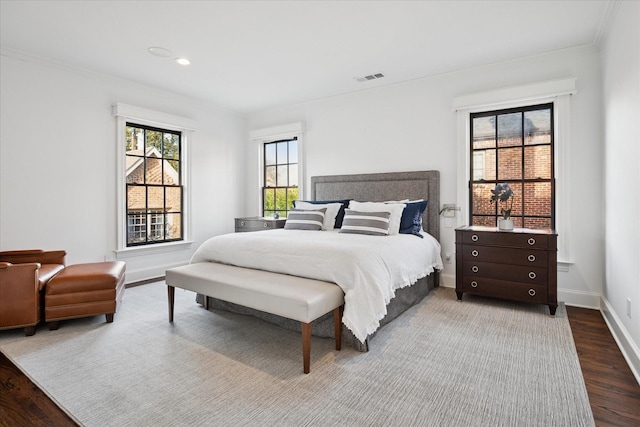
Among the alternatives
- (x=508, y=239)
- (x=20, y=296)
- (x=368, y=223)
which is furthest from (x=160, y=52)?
(x=508, y=239)

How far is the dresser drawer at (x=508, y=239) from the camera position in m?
3.24

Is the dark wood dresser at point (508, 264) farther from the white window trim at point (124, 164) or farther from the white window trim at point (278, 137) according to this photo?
the white window trim at point (124, 164)

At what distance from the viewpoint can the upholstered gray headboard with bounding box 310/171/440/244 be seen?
431cm

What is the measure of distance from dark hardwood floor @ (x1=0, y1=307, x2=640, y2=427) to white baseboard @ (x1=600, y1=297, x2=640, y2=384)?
34mm

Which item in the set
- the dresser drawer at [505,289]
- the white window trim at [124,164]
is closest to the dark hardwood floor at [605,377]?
the dresser drawer at [505,289]

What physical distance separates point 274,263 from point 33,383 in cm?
173

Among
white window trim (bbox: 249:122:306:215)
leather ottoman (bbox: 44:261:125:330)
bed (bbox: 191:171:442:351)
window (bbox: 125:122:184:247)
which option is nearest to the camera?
bed (bbox: 191:171:442:351)

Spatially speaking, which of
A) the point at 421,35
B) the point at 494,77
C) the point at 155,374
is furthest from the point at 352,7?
the point at 155,374

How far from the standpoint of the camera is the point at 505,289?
3400 mm

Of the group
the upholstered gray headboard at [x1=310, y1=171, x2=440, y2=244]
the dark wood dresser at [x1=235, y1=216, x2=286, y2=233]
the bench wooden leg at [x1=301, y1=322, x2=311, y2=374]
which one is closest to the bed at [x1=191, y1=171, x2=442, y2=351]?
the upholstered gray headboard at [x1=310, y1=171, x2=440, y2=244]

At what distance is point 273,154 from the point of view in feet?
19.9

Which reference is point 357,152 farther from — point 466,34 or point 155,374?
point 155,374

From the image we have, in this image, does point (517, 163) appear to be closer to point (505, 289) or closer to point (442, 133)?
point (442, 133)

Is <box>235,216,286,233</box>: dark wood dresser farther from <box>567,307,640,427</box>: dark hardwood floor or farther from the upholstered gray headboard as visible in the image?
<box>567,307,640,427</box>: dark hardwood floor
